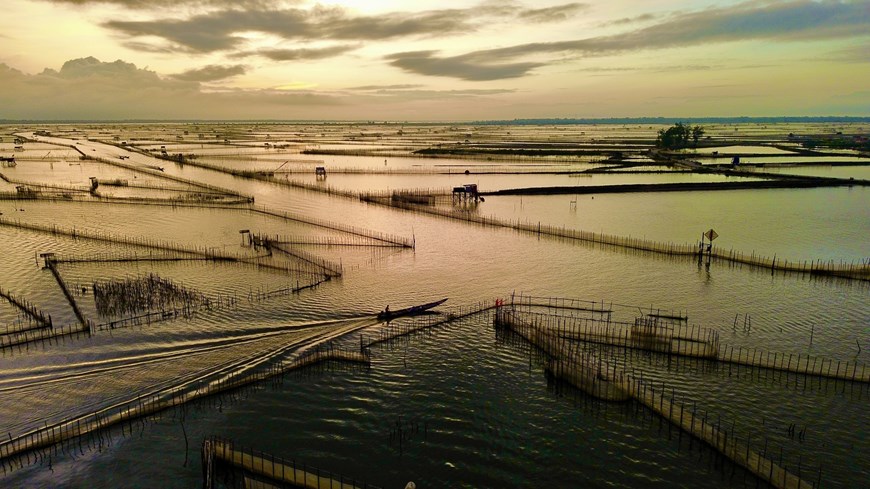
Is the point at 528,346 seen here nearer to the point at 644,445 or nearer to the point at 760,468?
the point at 644,445

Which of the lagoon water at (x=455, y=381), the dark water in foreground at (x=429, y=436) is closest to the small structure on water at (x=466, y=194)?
the lagoon water at (x=455, y=381)

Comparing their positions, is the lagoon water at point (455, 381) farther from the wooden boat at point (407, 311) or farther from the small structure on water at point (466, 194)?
the small structure on water at point (466, 194)

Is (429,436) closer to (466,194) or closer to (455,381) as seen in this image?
(455,381)

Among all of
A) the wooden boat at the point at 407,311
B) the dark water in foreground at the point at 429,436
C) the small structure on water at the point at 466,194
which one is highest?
the small structure on water at the point at 466,194

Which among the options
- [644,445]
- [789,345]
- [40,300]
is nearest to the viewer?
[644,445]

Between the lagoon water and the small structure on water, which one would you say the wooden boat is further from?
the small structure on water

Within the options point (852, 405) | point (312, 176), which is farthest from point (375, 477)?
point (312, 176)

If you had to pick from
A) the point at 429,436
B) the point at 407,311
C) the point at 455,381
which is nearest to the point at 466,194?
→ the point at 407,311

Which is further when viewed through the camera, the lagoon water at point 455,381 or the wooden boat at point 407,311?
the wooden boat at point 407,311

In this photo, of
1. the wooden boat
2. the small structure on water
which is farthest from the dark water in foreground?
the small structure on water
